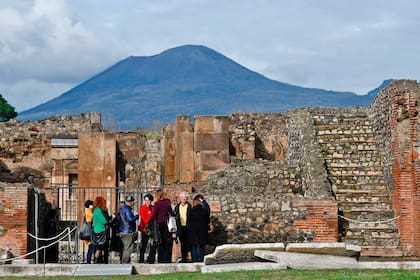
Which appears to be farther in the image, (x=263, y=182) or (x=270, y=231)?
(x=263, y=182)

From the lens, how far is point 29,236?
62.4 feet

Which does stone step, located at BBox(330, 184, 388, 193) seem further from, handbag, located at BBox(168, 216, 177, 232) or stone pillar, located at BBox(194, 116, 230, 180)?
stone pillar, located at BBox(194, 116, 230, 180)

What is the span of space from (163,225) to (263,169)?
728 centimetres

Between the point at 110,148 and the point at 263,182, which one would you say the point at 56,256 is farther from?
the point at 110,148

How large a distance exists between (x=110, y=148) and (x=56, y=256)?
8.54 metres

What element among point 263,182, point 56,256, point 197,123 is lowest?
point 56,256

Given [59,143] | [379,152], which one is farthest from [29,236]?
[59,143]

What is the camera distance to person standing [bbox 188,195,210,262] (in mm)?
18344

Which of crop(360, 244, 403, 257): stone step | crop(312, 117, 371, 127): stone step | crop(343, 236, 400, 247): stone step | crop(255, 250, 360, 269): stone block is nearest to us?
crop(255, 250, 360, 269): stone block

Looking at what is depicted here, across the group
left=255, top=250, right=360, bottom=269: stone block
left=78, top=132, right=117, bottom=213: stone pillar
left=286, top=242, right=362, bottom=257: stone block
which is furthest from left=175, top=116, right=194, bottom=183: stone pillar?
left=255, top=250, right=360, bottom=269: stone block

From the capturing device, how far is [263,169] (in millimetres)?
25000

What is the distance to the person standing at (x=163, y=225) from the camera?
59.7ft

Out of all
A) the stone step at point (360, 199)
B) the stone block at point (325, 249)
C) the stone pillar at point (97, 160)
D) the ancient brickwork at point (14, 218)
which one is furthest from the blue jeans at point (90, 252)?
the stone pillar at point (97, 160)

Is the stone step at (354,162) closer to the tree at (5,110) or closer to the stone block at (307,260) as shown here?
the stone block at (307,260)
